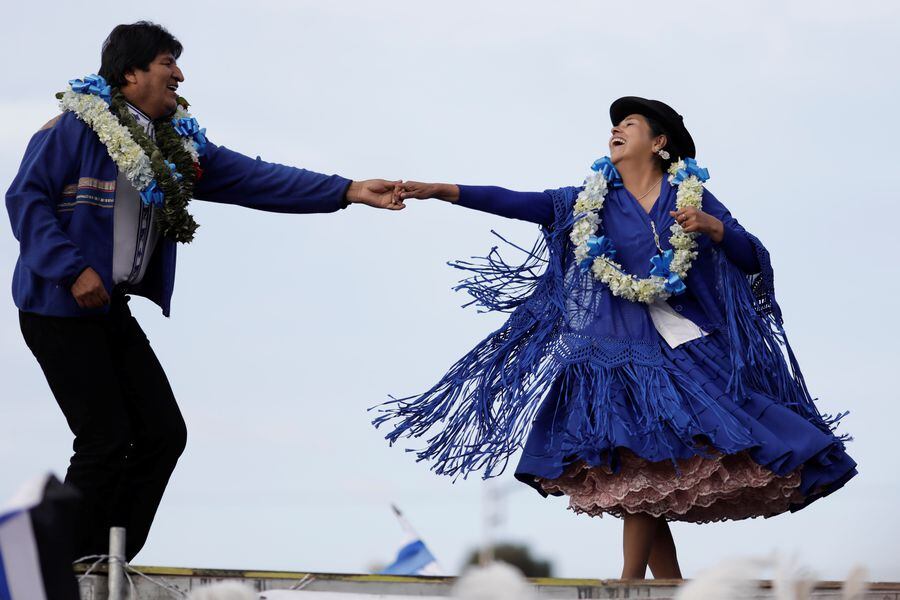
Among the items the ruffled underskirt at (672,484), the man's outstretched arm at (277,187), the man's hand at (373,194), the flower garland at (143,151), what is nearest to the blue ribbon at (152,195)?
the flower garland at (143,151)

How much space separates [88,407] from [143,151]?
0.79 m

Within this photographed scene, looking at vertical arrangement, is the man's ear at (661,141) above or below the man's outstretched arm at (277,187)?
above

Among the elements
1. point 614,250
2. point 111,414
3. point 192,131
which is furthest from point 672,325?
point 111,414

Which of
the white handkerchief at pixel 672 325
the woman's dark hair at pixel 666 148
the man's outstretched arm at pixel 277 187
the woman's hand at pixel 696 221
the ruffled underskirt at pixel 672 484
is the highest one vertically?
the woman's dark hair at pixel 666 148

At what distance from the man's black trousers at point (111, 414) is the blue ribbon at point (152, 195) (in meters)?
0.31

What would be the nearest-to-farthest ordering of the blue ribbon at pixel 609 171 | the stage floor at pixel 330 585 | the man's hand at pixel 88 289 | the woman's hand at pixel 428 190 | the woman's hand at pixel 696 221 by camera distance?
the stage floor at pixel 330 585 → the man's hand at pixel 88 289 → the woman's hand at pixel 696 221 → the woman's hand at pixel 428 190 → the blue ribbon at pixel 609 171

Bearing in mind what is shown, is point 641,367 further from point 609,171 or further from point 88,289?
point 88,289

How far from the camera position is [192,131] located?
4.62 metres

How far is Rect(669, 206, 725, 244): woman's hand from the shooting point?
16.1 feet

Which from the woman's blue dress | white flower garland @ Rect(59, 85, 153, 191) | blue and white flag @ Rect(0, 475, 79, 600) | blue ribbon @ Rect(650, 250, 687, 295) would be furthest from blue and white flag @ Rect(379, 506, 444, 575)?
blue and white flag @ Rect(0, 475, 79, 600)

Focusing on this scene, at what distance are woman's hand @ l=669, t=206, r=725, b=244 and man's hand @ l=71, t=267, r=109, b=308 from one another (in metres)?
1.96

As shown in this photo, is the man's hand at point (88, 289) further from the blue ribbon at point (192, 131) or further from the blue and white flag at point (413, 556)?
the blue and white flag at point (413, 556)

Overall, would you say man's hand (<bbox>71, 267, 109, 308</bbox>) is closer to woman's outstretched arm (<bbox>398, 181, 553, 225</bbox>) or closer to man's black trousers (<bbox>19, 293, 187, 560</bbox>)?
man's black trousers (<bbox>19, 293, 187, 560</bbox>)

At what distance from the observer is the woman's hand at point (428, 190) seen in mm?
5172
